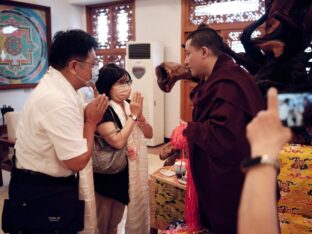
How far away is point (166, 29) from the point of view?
17.1 ft

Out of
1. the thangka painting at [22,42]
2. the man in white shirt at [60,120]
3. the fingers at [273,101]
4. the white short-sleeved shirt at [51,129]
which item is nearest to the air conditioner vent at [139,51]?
the thangka painting at [22,42]

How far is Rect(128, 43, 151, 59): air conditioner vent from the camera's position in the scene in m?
4.97

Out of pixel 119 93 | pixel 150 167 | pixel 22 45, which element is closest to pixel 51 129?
pixel 119 93

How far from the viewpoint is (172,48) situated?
17.0ft

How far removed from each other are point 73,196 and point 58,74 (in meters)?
0.55

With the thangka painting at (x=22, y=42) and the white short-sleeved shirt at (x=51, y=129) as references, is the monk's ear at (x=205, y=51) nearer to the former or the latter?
the white short-sleeved shirt at (x=51, y=129)

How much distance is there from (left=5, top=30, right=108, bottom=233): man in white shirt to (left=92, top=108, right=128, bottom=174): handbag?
0.99 ft

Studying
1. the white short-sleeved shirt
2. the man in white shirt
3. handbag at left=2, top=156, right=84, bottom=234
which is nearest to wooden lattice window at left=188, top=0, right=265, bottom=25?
the man in white shirt

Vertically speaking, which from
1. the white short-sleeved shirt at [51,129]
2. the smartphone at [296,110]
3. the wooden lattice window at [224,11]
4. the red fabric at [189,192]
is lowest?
the red fabric at [189,192]

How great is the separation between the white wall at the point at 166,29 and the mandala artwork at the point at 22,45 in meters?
1.77

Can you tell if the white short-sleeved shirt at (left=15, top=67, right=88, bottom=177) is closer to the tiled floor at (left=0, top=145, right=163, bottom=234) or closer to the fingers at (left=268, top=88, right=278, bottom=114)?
the fingers at (left=268, top=88, right=278, bottom=114)

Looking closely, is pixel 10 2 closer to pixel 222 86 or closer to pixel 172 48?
pixel 172 48

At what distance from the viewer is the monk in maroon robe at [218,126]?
1.24 meters

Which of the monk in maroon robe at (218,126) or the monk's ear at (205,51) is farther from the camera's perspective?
the monk's ear at (205,51)
